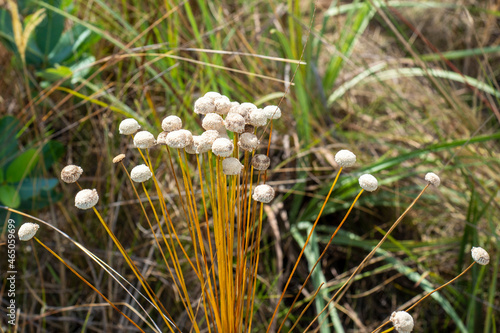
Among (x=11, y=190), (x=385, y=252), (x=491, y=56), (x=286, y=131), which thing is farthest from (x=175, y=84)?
(x=491, y=56)

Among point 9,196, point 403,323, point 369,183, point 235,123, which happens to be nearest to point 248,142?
point 235,123

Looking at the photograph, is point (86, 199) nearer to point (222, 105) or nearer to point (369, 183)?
point (222, 105)

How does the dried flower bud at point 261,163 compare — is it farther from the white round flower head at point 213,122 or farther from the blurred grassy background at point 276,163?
the blurred grassy background at point 276,163

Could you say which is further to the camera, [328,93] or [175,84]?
[328,93]

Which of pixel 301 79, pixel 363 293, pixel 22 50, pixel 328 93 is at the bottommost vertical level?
pixel 363 293

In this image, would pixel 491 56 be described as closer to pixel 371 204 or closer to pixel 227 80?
pixel 371 204

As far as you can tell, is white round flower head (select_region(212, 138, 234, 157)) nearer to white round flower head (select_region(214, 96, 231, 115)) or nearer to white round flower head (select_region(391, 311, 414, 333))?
white round flower head (select_region(214, 96, 231, 115))

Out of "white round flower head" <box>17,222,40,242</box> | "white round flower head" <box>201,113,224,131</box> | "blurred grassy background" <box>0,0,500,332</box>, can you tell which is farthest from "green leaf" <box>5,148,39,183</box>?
"white round flower head" <box>201,113,224,131</box>
